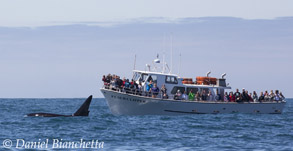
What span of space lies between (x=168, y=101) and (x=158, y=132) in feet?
34.4

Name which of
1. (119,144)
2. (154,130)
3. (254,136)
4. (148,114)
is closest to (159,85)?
(148,114)

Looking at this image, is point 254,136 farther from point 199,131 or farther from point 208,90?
point 208,90

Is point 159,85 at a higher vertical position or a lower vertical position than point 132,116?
higher

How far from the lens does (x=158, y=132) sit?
31688mm

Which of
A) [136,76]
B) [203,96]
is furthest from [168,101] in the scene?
[136,76]

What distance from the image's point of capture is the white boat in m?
41.8

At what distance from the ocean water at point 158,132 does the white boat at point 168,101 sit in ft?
3.24

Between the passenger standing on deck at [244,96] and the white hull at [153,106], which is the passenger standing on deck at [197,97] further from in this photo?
the passenger standing on deck at [244,96]

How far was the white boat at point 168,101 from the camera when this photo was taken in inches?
1646

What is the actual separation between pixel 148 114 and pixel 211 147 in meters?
17.0

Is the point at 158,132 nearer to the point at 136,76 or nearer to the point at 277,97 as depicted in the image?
the point at 136,76

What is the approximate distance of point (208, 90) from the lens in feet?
150

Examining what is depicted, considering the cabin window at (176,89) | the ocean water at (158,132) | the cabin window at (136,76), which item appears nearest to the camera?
the ocean water at (158,132)

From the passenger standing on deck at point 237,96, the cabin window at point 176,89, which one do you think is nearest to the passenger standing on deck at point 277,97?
the passenger standing on deck at point 237,96
